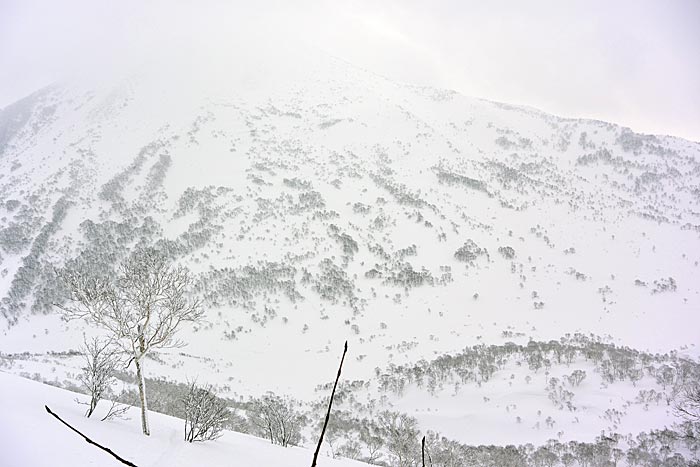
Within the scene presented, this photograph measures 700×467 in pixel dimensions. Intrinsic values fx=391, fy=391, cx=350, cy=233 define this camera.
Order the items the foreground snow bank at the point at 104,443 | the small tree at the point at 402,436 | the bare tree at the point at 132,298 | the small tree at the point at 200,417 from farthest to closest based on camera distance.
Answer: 1. the small tree at the point at 402,436
2. the small tree at the point at 200,417
3. the bare tree at the point at 132,298
4. the foreground snow bank at the point at 104,443

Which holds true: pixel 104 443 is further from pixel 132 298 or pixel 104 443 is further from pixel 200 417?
pixel 200 417

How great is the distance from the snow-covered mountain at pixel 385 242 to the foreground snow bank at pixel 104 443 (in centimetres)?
5126

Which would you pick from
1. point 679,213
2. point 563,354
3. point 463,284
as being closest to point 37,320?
point 463,284

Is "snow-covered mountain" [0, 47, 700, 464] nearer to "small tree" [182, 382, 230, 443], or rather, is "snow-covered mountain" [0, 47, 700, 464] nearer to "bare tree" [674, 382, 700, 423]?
"bare tree" [674, 382, 700, 423]

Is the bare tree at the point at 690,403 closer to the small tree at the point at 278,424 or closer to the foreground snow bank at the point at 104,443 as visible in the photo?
the foreground snow bank at the point at 104,443

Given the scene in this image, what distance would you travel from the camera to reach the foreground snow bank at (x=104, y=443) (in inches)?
365

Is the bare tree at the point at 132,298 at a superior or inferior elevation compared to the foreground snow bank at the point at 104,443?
superior

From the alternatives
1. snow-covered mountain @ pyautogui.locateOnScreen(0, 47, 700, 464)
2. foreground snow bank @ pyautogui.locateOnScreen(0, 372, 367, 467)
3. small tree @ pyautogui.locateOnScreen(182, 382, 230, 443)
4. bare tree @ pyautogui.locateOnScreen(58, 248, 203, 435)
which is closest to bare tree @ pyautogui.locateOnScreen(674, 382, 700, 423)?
snow-covered mountain @ pyautogui.locateOnScreen(0, 47, 700, 464)

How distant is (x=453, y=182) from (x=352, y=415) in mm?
97956

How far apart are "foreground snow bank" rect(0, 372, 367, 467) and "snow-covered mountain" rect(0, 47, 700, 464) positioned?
2018 inches

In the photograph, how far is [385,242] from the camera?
394ft

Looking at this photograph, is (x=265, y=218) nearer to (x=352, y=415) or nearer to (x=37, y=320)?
(x=37, y=320)

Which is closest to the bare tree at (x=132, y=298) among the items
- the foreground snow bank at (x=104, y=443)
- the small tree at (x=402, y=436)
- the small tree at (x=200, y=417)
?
the foreground snow bank at (x=104, y=443)

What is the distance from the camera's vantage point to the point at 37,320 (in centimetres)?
9912
